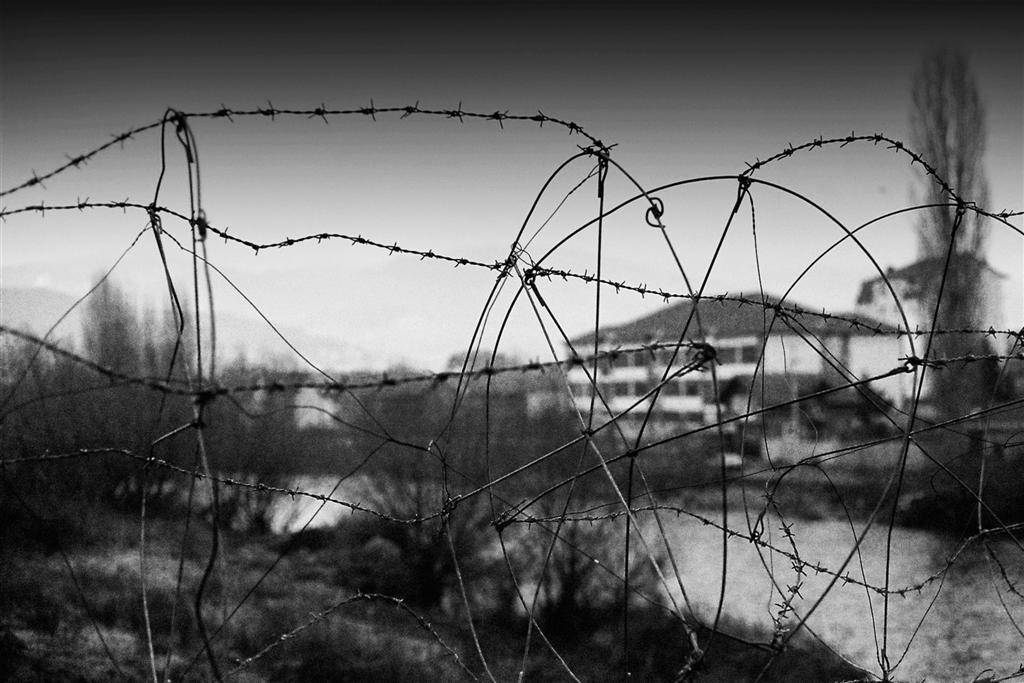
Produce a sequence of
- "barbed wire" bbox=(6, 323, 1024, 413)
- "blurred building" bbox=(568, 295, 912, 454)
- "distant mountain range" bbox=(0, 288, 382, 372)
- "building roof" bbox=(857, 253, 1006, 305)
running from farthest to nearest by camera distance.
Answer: "building roof" bbox=(857, 253, 1006, 305) < "blurred building" bbox=(568, 295, 912, 454) < "distant mountain range" bbox=(0, 288, 382, 372) < "barbed wire" bbox=(6, 323, 1024, 413)

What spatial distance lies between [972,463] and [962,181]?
6.08 metres

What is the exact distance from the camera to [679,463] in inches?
551

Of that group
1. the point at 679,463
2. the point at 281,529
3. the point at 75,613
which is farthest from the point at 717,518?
the point at 75,613

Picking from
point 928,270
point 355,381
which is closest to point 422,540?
point 355,381

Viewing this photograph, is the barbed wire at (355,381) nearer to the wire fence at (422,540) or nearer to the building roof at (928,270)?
the wire fence at (422,540)

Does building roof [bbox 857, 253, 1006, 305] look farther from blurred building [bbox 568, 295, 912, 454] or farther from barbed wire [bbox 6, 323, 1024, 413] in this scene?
barbed wire [bbox 6, 323, 1024, 413]

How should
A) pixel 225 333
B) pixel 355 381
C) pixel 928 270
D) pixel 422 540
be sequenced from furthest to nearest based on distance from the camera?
pixel 928 270
pixel 422 540
pixel 225 333
pixel 355 381

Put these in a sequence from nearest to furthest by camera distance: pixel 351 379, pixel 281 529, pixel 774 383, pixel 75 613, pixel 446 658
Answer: pixel 351 379
pixel 75 613
pixel 446 658
pixel 281 529
pixel 774 383

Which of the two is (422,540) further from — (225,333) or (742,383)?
(742,383)

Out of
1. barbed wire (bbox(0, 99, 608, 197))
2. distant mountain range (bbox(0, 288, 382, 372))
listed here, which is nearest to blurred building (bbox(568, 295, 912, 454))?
distant mountain range (bbox(0, 288, 382, 372))

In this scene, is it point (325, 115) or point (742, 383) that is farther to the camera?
point (742, 383)

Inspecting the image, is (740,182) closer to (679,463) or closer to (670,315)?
(679,463)

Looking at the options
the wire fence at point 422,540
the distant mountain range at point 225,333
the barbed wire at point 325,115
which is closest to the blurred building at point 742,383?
the wire fence at point 422,540

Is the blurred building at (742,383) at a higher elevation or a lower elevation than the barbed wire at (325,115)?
lower
